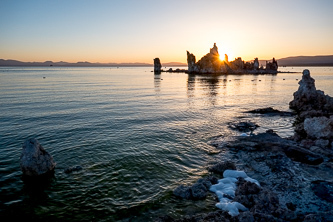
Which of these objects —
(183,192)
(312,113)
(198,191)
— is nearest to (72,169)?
(183,192)

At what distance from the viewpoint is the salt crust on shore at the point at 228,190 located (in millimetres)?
11117

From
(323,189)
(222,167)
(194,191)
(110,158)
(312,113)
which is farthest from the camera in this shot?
(312,113)

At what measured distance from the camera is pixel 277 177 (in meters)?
14.5

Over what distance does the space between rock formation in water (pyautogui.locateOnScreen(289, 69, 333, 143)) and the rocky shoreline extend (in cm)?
10

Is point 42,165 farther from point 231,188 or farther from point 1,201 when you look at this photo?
point 231,188

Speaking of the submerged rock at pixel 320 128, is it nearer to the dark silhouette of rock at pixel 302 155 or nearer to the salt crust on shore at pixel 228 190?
the dark silhouette of rock at pixel 302 155

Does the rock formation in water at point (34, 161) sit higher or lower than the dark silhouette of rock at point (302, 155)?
higher

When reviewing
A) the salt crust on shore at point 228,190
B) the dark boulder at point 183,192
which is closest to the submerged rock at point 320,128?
the salt crust on shore at point 228,190

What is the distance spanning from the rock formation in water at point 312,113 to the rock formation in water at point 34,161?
962 inches

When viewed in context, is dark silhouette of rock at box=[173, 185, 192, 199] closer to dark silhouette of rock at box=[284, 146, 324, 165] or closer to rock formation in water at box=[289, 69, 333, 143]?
dark silhouette of rock at box=[284, 146, 324, 165]

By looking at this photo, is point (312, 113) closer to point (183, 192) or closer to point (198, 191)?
point (198, 191)

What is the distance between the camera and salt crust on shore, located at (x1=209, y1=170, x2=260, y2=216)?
36.5 ft

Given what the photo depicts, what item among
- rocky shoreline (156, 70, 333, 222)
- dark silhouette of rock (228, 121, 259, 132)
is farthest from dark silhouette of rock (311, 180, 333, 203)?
dark silhouette of rock (228, 121, 259, 132)

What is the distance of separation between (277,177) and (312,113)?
23.8m
